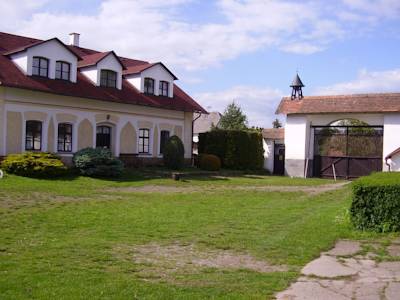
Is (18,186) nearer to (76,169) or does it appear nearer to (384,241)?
(76,169)

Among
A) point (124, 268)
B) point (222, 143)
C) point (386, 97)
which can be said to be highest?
point (386, 97)

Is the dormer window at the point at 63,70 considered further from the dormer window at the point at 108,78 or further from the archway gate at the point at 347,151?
the archway gate at the point at 347,151

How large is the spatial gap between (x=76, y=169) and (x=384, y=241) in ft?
57.6

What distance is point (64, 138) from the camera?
27000 millimetres

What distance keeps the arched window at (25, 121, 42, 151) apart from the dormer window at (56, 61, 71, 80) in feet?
9.39

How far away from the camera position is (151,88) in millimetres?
32250

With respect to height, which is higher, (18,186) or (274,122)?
(274,122)

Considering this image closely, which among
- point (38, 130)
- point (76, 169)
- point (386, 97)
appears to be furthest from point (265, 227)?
point (386, 97)

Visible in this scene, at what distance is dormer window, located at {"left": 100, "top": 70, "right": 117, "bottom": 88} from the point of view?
29166 mm

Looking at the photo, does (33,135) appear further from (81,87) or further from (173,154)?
(173,154)

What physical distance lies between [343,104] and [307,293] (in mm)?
26505

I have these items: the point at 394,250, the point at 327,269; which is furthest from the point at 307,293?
the point at 394,250

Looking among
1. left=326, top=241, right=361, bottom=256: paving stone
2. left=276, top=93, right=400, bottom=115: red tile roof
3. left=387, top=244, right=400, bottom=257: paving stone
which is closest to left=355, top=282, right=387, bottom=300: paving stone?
left=326, top=241, right=361, bottom=256: paving stone

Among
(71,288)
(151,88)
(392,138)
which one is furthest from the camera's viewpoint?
(151,88)
